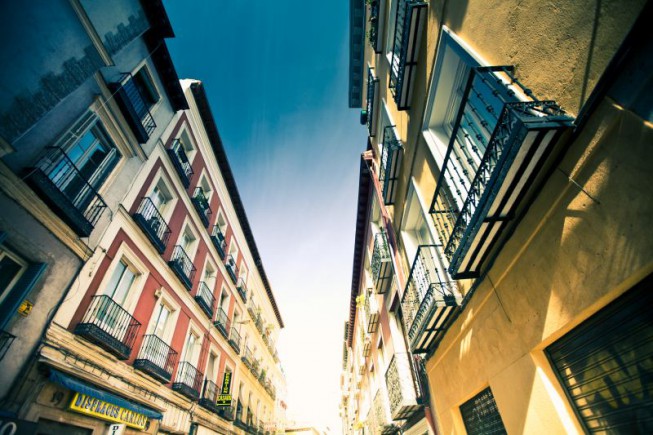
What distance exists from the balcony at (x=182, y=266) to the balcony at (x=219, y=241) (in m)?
2.68

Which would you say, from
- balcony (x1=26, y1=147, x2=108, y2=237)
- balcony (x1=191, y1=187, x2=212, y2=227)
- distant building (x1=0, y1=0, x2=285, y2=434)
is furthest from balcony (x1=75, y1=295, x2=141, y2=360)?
balcony (x1=191, y1=187, x2=212, y2=227)

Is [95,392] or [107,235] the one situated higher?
[107,235]

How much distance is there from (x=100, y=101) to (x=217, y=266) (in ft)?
33.9

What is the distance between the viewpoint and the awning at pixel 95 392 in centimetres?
590

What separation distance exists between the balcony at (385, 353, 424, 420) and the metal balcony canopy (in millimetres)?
5941

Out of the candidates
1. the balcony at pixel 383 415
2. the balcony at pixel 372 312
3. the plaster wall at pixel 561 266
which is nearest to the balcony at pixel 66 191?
the plaster wall at pixel 561 266

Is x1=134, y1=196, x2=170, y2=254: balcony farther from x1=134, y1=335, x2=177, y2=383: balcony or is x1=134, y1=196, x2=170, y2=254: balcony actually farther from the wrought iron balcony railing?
the wrought iron balcony railing

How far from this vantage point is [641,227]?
226cm

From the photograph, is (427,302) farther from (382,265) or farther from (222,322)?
(222,322)

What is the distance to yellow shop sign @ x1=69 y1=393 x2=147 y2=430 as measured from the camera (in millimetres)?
6440

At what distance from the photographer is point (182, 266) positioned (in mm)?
12180

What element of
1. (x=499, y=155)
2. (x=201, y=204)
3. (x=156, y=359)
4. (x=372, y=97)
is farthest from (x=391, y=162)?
(x=201, y=204)

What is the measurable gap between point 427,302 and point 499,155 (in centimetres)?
349

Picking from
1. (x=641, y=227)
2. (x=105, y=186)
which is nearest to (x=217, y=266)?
(x=105, y=186)
